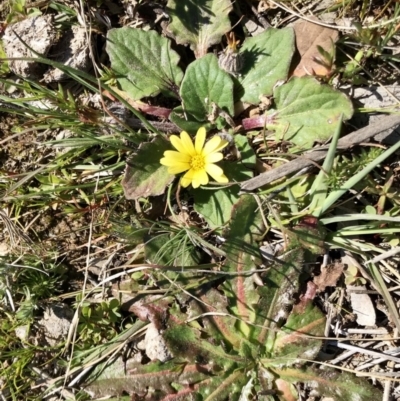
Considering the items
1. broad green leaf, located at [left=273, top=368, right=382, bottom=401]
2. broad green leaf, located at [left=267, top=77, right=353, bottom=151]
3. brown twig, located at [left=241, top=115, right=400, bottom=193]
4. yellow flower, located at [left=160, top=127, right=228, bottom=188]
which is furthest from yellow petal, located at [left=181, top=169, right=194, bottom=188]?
broad green leaf, located at [left=273, top=368, right=382, bottom=401]

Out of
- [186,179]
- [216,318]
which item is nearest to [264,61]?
[186,179]

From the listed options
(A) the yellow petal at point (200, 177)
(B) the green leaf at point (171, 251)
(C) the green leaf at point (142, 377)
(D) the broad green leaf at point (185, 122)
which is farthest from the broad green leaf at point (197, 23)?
(C) the green leaf at point (142, 377)

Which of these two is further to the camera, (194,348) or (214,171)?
(194,348)

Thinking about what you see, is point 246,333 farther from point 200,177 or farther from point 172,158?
point 172,158

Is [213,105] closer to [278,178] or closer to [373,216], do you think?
[278,178]

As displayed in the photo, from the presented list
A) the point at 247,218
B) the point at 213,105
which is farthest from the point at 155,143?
the point at 247,218
